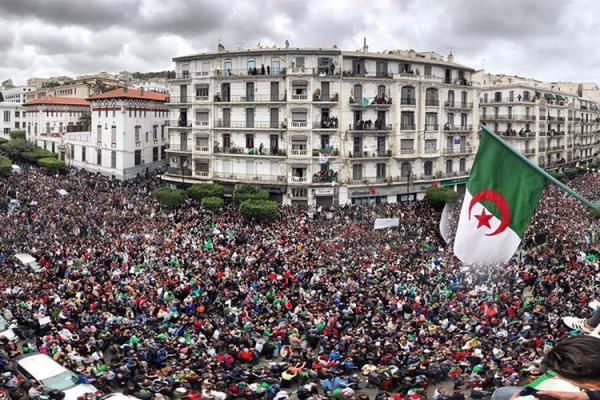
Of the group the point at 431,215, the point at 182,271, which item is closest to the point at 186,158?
the point at 431,215

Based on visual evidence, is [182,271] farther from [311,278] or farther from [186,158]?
[186,158]

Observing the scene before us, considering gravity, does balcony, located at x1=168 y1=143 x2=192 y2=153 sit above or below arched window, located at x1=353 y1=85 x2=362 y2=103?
below

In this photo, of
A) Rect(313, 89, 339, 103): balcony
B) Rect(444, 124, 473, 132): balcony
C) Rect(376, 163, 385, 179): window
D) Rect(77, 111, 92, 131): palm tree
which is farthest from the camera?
Rect(77, 111, 92, 131): palm tree

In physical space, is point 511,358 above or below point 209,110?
below

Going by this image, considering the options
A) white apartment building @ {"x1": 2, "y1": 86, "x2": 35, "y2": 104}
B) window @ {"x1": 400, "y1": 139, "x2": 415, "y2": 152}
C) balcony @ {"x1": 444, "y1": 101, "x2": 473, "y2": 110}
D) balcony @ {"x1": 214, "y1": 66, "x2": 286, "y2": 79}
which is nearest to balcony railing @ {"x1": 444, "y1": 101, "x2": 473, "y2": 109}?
balcony @ {"x1": 444, "y1": 101, "x2": 473, "y2": 110}

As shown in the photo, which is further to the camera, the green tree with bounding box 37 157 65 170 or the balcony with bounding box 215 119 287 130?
the green tree with bounding box 37 157 65 170

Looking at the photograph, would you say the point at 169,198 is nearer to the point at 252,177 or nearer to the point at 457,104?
the point at 252,177

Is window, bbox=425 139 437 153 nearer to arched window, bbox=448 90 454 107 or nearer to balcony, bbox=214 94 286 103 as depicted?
arched window, bbox=448 90 454 107
